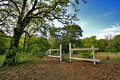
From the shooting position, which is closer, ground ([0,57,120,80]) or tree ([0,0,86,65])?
ground ([0,57,120,80])

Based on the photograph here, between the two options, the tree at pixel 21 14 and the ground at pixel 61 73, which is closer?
the ground at pixel 61 73

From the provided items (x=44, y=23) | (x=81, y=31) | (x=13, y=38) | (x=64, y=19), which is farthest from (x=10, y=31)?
(x=81, y=31)

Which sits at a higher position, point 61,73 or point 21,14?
point 21,14

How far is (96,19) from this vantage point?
9203 mm

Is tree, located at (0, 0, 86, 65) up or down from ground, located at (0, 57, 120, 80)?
up

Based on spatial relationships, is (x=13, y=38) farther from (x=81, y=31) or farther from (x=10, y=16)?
(x=81, y=31)

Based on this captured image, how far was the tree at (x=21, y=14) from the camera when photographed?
3607 mm

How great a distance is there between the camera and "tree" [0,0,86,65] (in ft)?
11.8

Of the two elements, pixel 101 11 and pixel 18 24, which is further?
pixel 101 11

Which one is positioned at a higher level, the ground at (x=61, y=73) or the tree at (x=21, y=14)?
the tree at (x=21, y=14)

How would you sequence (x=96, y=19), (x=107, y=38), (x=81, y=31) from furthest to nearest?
(x=107, y=38), (x=81, y=31), (x=96, y=19)

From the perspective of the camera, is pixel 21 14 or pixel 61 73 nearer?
pixel 61 73

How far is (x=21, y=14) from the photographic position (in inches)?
157

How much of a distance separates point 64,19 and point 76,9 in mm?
1245
